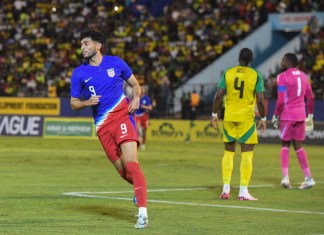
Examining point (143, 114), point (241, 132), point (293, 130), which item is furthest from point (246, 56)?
point (143, 114)

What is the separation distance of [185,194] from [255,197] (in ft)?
3.96

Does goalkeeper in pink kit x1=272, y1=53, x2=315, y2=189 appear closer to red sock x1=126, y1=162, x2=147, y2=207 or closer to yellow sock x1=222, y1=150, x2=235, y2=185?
yellow sock x1=222, y1=150, x2=235, y2=185

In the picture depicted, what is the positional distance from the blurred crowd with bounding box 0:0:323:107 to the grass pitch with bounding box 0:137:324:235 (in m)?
17.7

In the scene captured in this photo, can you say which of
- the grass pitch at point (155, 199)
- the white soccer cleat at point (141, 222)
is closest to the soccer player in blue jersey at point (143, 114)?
the grass pitch at point (155, 199)

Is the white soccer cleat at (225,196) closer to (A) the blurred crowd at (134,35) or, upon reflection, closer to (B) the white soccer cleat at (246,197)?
(B) the white soccer cleat at (246,197)

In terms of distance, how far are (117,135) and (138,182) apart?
700 millimetres

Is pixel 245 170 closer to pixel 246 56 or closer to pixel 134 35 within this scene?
pixel 246 56

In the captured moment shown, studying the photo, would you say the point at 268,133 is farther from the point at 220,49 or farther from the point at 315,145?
the point at 220,49

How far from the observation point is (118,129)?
11828 mm

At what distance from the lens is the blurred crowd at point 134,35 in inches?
1770

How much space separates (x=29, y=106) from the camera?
45.3 metres

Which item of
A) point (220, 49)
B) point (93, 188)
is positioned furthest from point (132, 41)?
point (93, 188)

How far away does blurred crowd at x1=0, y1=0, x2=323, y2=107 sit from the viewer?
44969 mm

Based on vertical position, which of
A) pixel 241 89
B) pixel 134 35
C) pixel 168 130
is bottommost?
pixel 168 130
